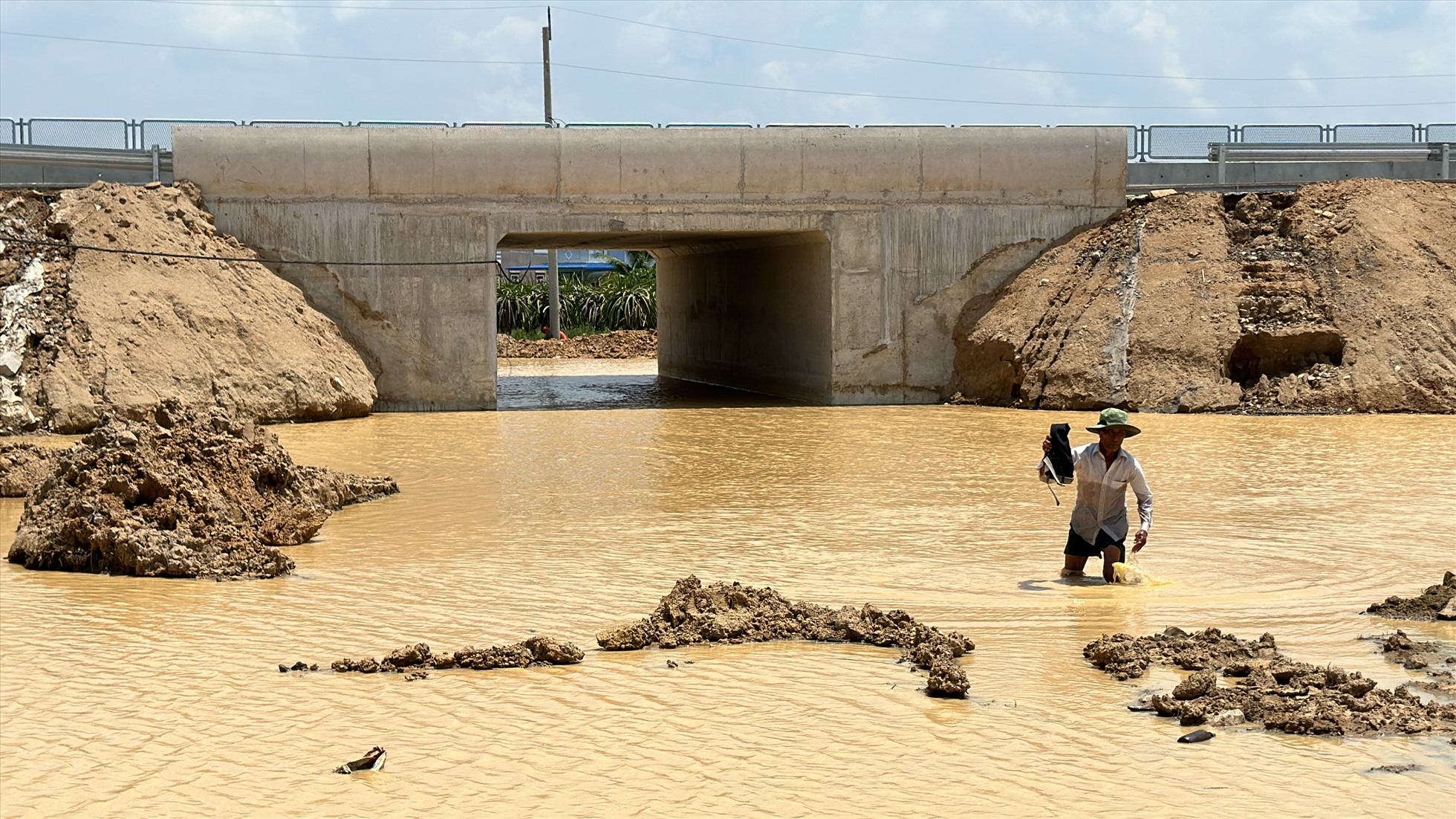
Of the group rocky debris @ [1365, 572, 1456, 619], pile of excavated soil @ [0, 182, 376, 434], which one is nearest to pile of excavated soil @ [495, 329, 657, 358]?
pile of excavated soil @ [0, 182, 376, 434]

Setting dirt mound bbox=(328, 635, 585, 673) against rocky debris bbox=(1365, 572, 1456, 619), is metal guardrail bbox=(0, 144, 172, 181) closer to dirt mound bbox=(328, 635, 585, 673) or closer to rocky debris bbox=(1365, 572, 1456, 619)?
dirt mound bbox=(328, 635, 585, 673)

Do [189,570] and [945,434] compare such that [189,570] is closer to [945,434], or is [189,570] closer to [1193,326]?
[945,434]

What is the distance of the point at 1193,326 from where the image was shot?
25.2m

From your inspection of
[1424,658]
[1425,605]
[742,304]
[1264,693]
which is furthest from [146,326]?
[1424,658]

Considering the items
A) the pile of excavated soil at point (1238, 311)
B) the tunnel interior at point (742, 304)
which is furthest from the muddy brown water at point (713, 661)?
the tunnel interior at point (742, 304)

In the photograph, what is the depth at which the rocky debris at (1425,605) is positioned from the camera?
899 centimetres

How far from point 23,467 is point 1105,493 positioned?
456 inches

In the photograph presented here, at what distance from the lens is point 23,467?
1580 cm

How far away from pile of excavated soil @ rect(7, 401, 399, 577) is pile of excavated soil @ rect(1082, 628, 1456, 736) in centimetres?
628

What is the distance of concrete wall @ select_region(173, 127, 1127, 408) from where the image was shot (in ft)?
83.7

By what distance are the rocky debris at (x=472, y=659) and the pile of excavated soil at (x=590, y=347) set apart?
37981 millimetres

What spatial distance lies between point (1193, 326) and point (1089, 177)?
4194 mm

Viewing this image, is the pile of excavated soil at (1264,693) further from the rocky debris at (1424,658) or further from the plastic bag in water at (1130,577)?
the plastic bag in water at (1130,577)

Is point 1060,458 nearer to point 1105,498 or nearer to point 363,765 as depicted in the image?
point 1105,498
